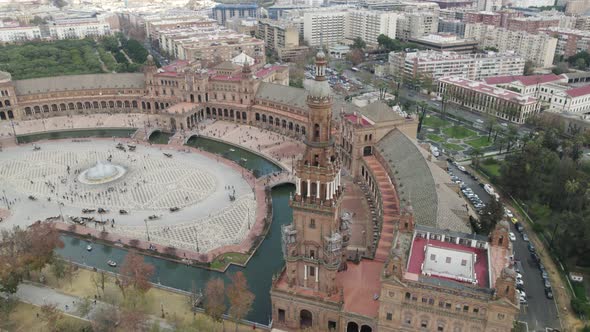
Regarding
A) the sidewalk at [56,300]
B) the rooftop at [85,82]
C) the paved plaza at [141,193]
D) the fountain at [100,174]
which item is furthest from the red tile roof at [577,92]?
the sidewalk at [56,300]

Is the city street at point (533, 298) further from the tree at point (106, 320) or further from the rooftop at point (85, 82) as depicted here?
the rooftop at point (85, 82)

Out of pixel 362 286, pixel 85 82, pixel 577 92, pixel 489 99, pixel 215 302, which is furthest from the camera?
pixel 85 82

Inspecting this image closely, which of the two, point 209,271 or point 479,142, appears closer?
point 209,271

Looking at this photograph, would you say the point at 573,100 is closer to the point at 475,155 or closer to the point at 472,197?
the point at 475,155

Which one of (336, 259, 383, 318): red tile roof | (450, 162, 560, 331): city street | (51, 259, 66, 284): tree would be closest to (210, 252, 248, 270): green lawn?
(336, 259, 383, 318): red tile roof

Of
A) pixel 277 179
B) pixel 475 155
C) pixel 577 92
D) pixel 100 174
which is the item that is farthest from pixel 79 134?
pixel 577 92

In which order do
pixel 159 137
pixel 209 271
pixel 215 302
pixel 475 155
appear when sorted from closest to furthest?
pixel 215 302 → pixel 209 271 → pixel 475 155 → pixel 159 137

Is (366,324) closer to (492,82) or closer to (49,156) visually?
(49,156)

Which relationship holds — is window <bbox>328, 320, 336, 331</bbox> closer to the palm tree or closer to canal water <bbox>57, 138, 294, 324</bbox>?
canal water <bbox>57, 138, 294, 324</bbox>
